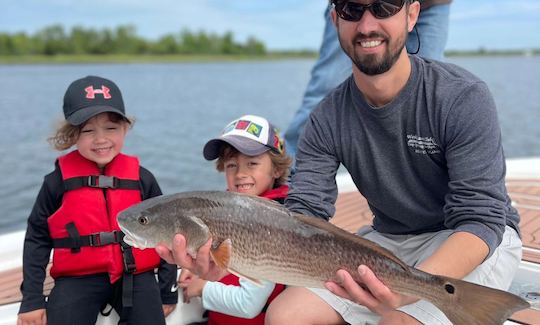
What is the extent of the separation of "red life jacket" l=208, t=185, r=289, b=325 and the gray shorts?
1.47 feet

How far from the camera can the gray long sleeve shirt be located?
2.57m

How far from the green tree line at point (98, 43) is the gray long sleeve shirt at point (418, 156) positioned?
89063 millimetres

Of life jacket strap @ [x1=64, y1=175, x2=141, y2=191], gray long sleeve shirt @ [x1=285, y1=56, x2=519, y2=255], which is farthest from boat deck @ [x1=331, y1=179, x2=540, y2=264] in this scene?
life jacket strap @ [x1=64, y1=175, x2=141, y2=191]

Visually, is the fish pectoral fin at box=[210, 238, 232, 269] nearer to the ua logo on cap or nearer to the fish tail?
the fish tail

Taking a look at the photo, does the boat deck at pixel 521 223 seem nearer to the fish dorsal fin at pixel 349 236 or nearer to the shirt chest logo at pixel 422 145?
the shirt chest logo at pixel 422 145

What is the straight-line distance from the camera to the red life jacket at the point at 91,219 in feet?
10.6

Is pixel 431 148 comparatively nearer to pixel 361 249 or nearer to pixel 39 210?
pixel 361 249

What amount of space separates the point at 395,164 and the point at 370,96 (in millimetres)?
363

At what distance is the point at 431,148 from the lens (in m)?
2.76

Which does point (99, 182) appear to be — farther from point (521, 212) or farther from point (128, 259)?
point (521, 212)

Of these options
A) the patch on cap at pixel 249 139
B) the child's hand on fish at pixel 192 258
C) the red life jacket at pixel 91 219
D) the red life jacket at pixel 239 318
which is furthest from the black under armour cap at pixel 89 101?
the child's hand on fish at pixel 192 258

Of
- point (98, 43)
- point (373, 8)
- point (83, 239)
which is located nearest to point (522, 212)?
point (373, 8)

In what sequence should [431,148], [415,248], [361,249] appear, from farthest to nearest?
[415,248]
[431,148]
[361,249]

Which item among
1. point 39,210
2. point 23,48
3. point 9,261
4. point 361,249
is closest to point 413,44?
point 361,249
